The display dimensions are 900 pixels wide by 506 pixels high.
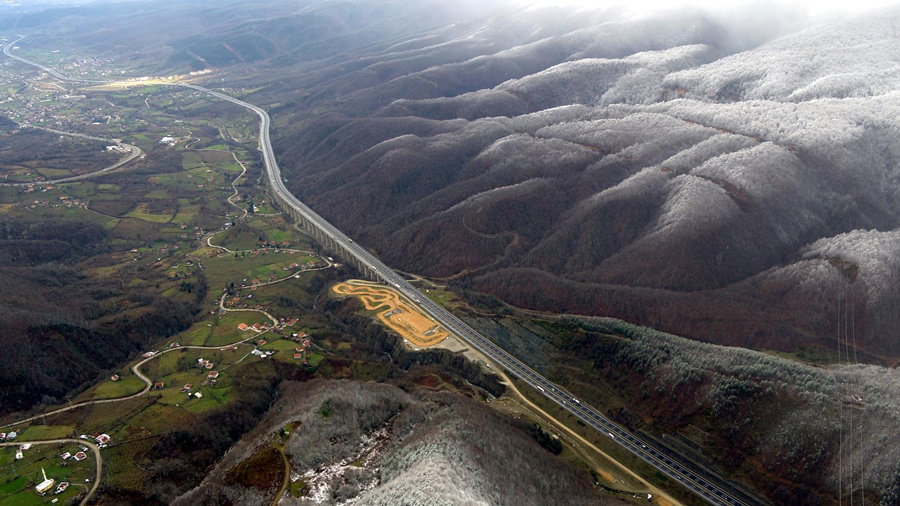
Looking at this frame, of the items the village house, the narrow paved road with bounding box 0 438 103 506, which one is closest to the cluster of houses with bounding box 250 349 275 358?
the narrow paved road with bounding box 0 438 103 506

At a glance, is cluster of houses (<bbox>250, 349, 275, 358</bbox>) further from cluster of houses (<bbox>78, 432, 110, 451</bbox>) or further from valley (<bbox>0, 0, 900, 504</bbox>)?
cluster of houses (<bbox>78, 432, 110, 451</bbox>)

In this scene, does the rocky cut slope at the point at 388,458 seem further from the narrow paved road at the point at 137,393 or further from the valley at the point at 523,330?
the narrow paved road at the point at 137,393

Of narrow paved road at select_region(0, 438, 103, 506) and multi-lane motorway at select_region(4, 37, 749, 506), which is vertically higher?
narrow paved road at select_region(0, 438, 103, 506)

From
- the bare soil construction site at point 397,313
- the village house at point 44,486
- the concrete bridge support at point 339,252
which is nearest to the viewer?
the village house at point 44,486

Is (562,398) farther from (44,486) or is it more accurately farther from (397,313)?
(44,486)

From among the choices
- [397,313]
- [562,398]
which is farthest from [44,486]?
[562,398]

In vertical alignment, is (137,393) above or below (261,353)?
above

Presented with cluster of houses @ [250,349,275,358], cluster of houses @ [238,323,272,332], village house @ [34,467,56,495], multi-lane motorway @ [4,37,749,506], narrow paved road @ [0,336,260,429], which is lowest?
multi-lane motorway @ [4,37,749,506]

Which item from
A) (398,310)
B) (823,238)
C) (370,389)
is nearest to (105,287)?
(398,310)

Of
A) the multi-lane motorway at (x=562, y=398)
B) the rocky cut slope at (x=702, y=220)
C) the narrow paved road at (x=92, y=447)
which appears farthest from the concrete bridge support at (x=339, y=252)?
the narrow paved road at (x=92, y=447)

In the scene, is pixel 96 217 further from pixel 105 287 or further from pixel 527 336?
pixel 527 336

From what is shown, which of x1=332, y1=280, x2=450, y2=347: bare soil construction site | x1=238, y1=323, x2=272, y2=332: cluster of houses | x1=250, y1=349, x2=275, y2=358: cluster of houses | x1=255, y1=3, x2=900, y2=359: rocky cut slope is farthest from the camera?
x1=238, y1=323, x2=272, y2=332: cluster of houses
